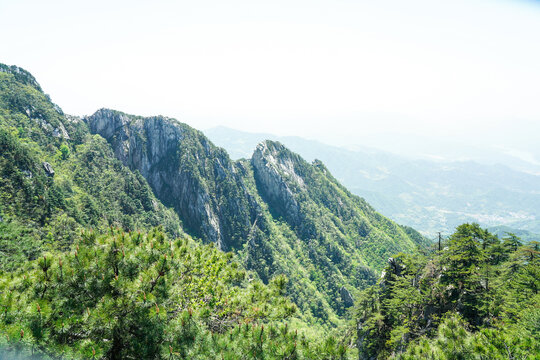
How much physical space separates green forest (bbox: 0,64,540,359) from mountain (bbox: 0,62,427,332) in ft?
2.29

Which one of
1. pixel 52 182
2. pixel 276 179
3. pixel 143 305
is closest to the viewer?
pixel 143 305

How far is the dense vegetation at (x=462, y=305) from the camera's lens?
12500 mm

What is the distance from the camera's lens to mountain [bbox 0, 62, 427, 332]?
259 ft

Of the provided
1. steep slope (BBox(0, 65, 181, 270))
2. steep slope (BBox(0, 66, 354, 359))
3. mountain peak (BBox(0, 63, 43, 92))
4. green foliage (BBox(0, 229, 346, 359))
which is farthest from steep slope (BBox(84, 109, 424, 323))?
green foliage (BBox(0, 229, 346, 359))

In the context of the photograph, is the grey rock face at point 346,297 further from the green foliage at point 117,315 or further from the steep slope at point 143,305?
the green foliage at point 117,315

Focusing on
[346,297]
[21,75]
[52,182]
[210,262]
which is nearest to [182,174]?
[52,182]

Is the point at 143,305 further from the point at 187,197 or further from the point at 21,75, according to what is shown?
the point at 21,75

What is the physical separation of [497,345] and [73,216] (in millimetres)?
99310

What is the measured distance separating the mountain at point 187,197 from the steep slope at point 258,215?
58cm

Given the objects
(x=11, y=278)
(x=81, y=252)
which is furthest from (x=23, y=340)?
(x=11, y=278)

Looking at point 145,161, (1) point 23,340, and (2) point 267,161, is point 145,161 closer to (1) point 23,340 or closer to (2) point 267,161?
(2) point 267,161

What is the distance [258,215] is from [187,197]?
39.7 metres

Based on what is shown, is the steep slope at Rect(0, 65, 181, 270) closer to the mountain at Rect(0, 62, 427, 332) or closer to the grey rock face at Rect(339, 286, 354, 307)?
the mountain at Rect(0, 62, 427, 332)

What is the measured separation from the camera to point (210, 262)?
1491 centimetres
